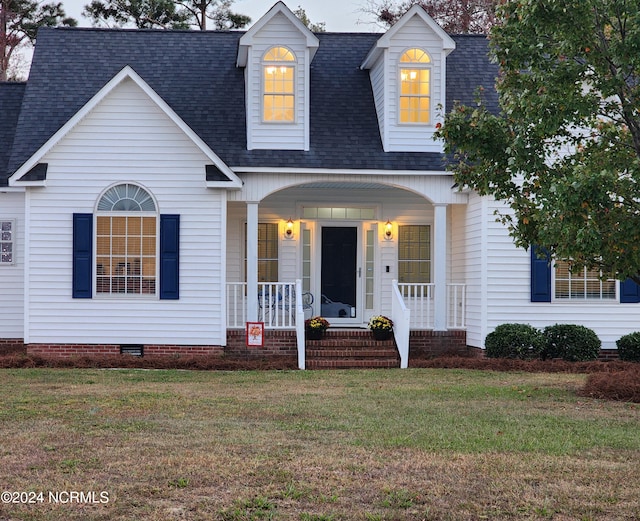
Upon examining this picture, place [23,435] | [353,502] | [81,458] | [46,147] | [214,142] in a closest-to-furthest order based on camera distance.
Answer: [353,502] < [81,458] < [23,435] < [46,147] < [214,142]

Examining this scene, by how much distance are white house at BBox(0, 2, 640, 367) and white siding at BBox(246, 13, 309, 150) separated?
0.09 feet

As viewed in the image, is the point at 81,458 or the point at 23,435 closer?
the point at 81,458

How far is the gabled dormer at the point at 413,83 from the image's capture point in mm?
18359

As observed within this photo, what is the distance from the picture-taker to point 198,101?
19.0 m

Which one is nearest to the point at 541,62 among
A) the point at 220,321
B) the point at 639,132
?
the point at 639,132

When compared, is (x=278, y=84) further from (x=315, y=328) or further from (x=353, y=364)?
(x=353, y=364)

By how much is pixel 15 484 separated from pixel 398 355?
35.5 ft

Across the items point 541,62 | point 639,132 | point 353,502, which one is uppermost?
point 541,62

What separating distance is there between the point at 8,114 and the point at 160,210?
4.76m

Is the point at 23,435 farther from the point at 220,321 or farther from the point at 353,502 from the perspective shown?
the point at 220,321

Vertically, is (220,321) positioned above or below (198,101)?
below

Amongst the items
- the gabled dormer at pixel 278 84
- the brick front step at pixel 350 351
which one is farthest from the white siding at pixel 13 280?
the brick front step at pixel 350 351

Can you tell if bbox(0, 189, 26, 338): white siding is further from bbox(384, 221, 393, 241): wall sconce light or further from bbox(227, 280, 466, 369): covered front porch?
bbox(384, 221, 393, 241): wall sconce light

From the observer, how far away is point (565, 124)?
11711 mm
